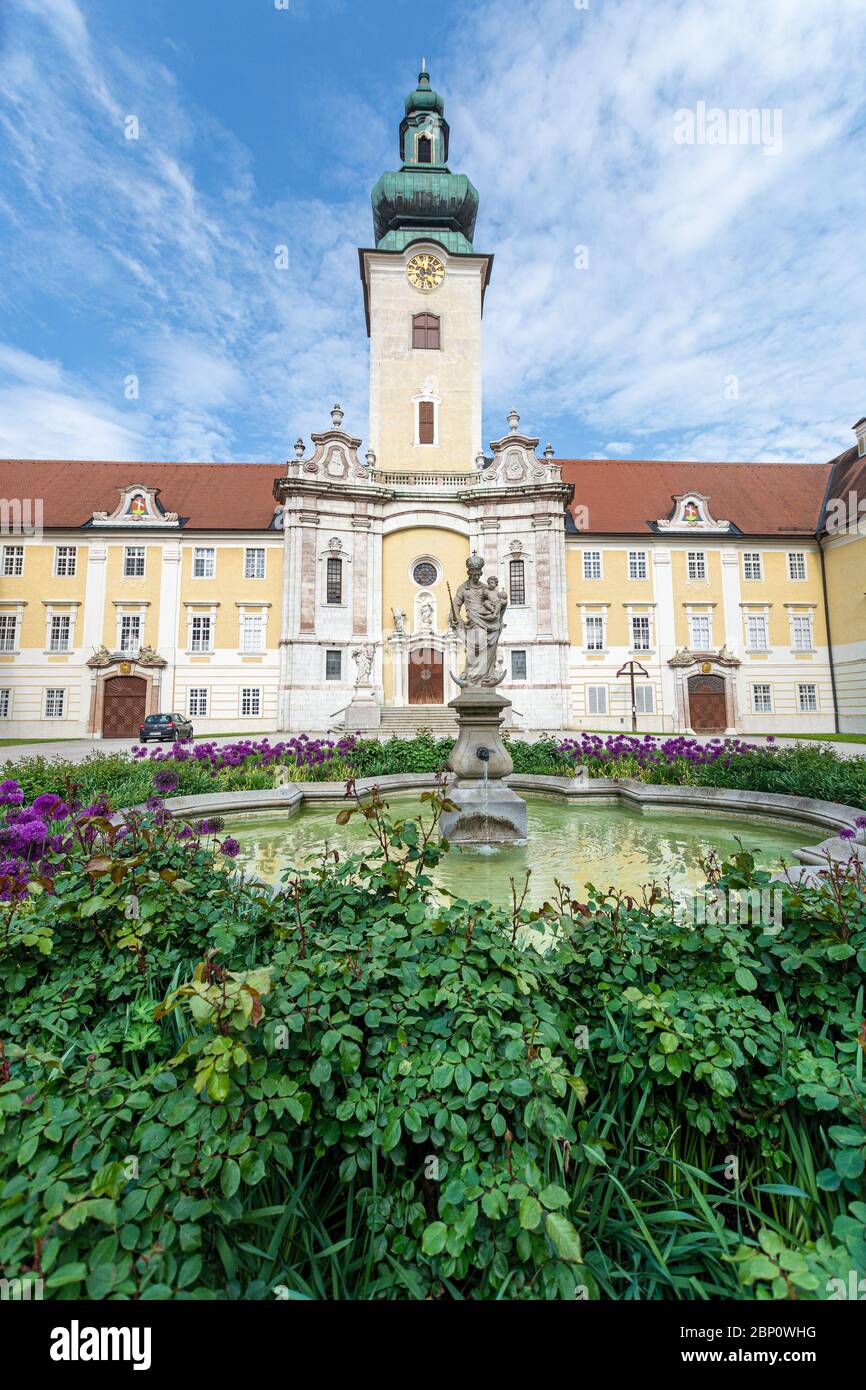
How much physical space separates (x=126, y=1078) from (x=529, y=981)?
1364 millimetres

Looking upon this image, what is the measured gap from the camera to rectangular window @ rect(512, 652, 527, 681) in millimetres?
30956

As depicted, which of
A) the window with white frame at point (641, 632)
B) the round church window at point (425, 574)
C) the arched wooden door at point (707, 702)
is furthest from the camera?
the round church window at point (425, 574)

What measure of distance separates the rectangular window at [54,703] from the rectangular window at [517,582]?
76.9 ft

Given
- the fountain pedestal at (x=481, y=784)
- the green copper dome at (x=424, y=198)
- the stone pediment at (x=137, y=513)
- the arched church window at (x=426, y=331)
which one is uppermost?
the green copper dome at (x=424, y=198)

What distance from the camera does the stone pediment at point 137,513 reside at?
31.5 m

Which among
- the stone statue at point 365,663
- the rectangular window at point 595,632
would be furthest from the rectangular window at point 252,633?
the rectangular window at point 595,632

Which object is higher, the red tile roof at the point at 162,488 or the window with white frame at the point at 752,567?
the red tile roof at the point at 162,488

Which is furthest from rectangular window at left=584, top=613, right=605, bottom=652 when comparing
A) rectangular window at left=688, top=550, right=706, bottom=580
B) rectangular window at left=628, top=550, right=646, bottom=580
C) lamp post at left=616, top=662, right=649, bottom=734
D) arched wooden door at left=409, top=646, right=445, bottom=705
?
arched wooden door at left=409, top=646, right=445, bottom=705

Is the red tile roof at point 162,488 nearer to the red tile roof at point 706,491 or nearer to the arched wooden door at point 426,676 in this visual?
the arched wooden door at point 426,676

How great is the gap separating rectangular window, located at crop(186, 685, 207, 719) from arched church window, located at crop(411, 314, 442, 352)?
22.8 m

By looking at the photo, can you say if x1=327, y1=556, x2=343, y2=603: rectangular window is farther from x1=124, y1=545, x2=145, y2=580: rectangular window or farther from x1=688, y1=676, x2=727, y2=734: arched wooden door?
x1=688, y1=676, x2=727, y2=734: arched wooden door

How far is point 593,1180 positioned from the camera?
1.98 m

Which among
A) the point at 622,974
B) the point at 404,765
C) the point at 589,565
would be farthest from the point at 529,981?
the point at 589,565
